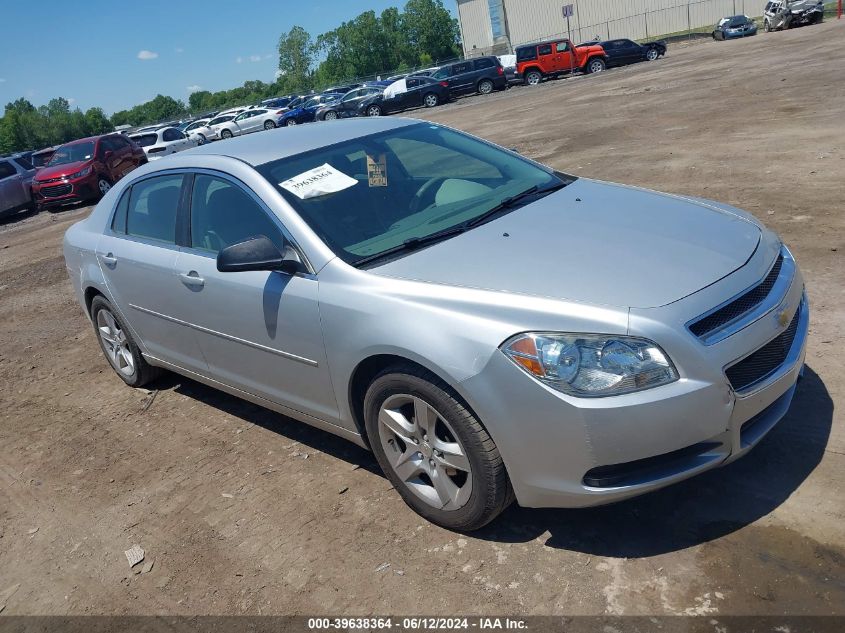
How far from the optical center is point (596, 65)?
Answer: 38188 millimetres

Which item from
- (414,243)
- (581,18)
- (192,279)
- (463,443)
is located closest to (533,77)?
(581,18)

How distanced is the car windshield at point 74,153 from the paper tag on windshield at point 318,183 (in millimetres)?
17602

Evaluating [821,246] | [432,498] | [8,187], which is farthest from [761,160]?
[8,187]

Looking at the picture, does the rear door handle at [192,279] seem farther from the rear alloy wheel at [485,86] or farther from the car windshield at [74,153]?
the rear alloy wheel at [485,86]

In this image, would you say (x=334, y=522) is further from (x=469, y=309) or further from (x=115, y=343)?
(x=115, y=343)

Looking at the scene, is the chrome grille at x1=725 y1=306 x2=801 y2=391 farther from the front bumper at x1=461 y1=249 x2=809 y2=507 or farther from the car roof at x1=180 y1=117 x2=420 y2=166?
the car roof at x1=180 y1=117 x2=420 y2=166

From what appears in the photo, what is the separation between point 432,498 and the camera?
3.37 meters

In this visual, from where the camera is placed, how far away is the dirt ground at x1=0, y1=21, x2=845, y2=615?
9.48 feet

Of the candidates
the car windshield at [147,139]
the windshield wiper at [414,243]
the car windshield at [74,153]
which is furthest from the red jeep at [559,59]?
the windshield wiper at [414,243]

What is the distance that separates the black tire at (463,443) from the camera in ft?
9.80

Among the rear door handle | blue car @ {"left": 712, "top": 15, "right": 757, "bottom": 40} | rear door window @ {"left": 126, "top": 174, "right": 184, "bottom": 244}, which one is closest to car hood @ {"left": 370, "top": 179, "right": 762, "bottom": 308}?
the rear door handle

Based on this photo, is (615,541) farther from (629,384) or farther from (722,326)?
(722,326)

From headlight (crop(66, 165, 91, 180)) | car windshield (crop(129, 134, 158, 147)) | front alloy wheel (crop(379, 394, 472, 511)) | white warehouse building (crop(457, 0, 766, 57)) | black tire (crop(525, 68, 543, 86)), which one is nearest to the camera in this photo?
front alloy wheel (crop(379, 394, 472, 511))

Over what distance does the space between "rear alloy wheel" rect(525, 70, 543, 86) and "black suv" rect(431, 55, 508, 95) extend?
1352 millimetres
